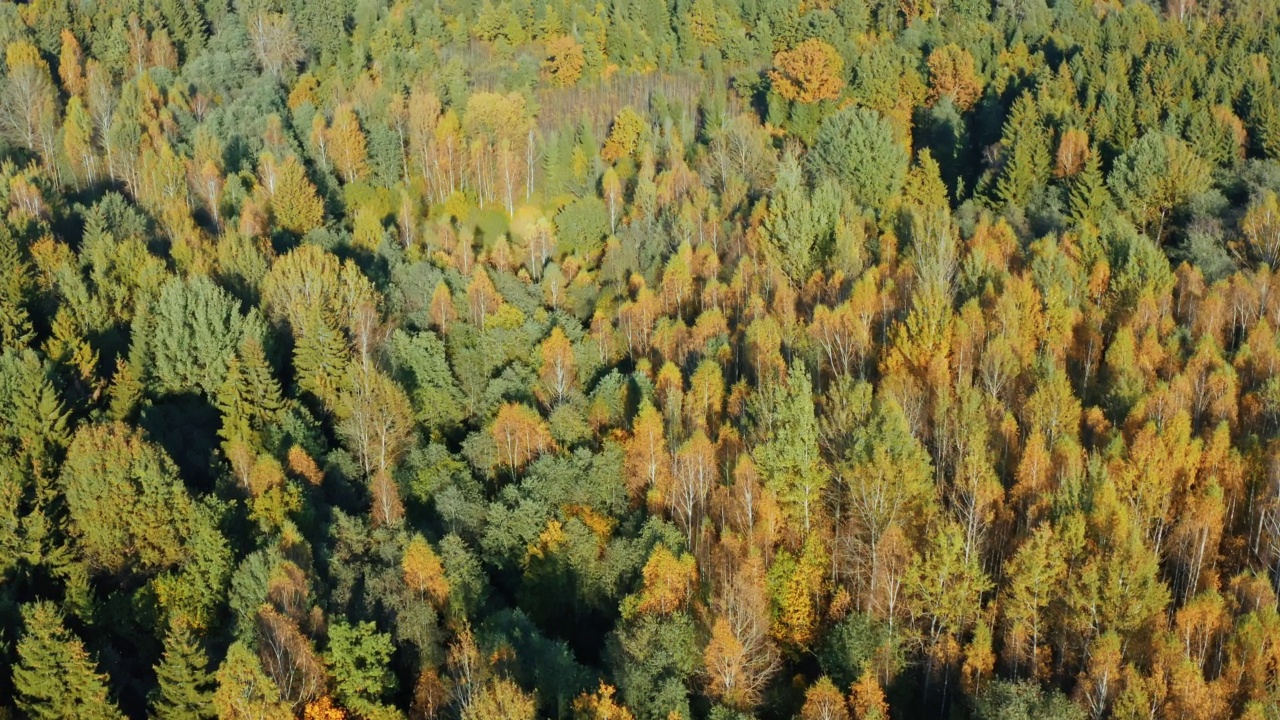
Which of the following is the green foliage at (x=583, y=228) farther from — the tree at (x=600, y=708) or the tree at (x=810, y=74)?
the tree at (x=600, y=708)

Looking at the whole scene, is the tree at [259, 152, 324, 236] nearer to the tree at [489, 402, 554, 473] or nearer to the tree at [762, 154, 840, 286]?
the tree at [489, 402, 554, 473]

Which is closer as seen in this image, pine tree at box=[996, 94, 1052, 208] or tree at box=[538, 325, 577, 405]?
tree at box=[538, 325, 577, 405]

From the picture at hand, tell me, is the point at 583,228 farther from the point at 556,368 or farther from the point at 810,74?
the point at 810,74

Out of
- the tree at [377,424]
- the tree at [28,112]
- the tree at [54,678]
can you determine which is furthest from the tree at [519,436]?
the tree at [28,112]

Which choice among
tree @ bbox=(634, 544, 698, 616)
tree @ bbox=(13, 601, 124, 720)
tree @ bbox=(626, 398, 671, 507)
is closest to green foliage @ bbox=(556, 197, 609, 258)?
tree @ bbox=(626, 398, 671, 507)

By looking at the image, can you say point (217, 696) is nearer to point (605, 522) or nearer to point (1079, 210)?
point (605, 522)

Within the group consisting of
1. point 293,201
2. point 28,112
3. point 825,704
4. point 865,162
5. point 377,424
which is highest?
point 28,112

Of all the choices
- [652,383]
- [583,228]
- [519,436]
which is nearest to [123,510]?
[519,436]
